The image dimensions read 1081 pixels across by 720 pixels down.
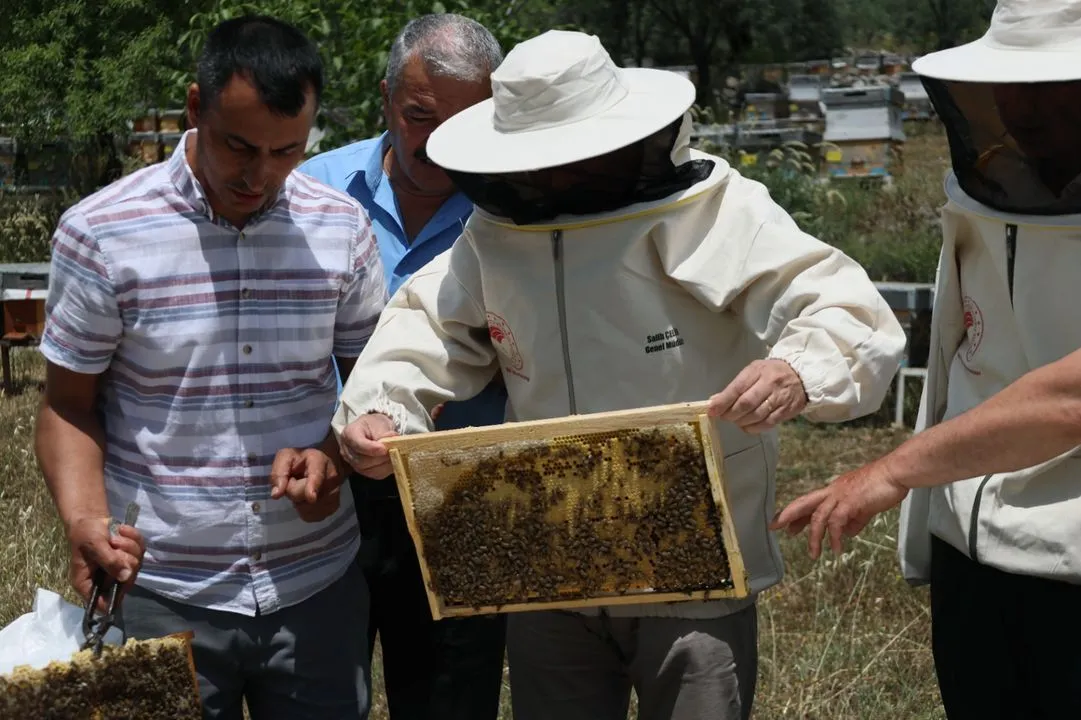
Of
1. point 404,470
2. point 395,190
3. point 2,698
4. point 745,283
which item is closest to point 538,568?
point 404,470

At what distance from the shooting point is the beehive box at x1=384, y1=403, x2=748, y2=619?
2.57 meters

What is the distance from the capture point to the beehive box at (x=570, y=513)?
101 inches

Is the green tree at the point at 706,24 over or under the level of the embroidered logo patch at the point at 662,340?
under

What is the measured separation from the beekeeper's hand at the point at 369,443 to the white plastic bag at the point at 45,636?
1.92 ft

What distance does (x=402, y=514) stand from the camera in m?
3.51

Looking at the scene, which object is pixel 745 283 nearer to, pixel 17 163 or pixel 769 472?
pixel 769 472

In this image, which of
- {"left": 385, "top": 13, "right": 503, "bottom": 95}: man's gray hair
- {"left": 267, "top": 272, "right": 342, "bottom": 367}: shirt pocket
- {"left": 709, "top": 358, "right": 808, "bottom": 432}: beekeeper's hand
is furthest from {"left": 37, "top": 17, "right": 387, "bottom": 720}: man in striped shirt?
{"left": 709, "top": 358, "right": 808, "bottom": 432}: beekeeper's hand

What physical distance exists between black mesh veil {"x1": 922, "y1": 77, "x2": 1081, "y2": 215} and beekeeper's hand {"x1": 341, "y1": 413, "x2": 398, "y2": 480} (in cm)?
128

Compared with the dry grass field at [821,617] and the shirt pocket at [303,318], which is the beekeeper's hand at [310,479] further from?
the dry grass field at [821,617]

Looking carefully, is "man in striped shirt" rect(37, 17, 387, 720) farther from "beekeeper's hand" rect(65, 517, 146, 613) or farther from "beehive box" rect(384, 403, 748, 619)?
"beehive box" rect(384, 403, 748, 619)

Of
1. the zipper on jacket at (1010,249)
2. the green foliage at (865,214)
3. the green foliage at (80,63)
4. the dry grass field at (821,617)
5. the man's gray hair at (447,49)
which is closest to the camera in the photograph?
the zipper on jacket at (1010,249)

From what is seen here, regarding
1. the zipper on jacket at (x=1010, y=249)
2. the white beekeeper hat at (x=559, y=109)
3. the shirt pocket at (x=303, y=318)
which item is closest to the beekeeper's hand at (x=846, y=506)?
the zipper on jacket at (x=1010, y=249)

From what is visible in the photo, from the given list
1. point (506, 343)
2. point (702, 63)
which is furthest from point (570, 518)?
point (702, 63)

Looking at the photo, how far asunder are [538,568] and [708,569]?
0.35 metres
